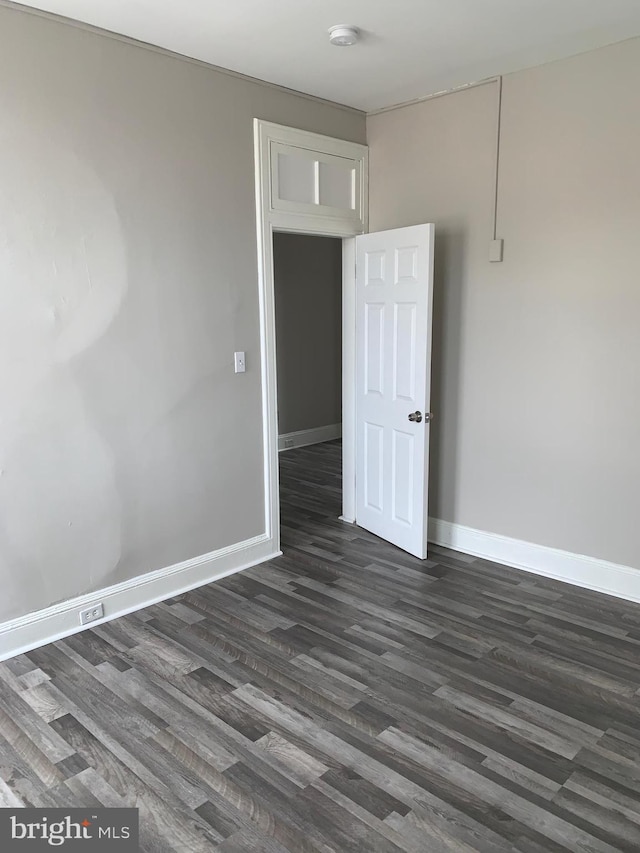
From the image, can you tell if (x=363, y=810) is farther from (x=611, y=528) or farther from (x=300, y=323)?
(x=300, y=323)

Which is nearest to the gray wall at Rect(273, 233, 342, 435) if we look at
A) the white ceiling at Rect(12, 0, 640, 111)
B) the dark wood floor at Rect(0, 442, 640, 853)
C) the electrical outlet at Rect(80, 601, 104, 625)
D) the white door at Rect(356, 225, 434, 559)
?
the white door at Rect(356, 225, 434, 559)

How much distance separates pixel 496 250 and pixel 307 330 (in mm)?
3625

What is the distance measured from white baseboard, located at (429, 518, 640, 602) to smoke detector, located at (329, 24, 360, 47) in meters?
2.79

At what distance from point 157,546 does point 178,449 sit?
54cm

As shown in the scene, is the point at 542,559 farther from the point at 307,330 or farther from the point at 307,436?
the point at 307,330

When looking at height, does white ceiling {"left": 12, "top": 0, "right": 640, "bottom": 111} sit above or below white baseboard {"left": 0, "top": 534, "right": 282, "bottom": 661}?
above

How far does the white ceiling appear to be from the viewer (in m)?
2.67

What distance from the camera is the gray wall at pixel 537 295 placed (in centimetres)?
322

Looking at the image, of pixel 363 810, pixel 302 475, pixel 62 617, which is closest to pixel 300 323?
pixel 302 475

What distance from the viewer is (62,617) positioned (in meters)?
3.09

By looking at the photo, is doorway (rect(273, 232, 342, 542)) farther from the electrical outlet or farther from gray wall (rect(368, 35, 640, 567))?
the electrical outlet

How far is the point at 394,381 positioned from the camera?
4012 millimetres

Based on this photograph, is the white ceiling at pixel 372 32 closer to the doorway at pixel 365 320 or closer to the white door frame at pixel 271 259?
the white door frame at pixel 271 259

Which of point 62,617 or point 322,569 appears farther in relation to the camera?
point 322,569
